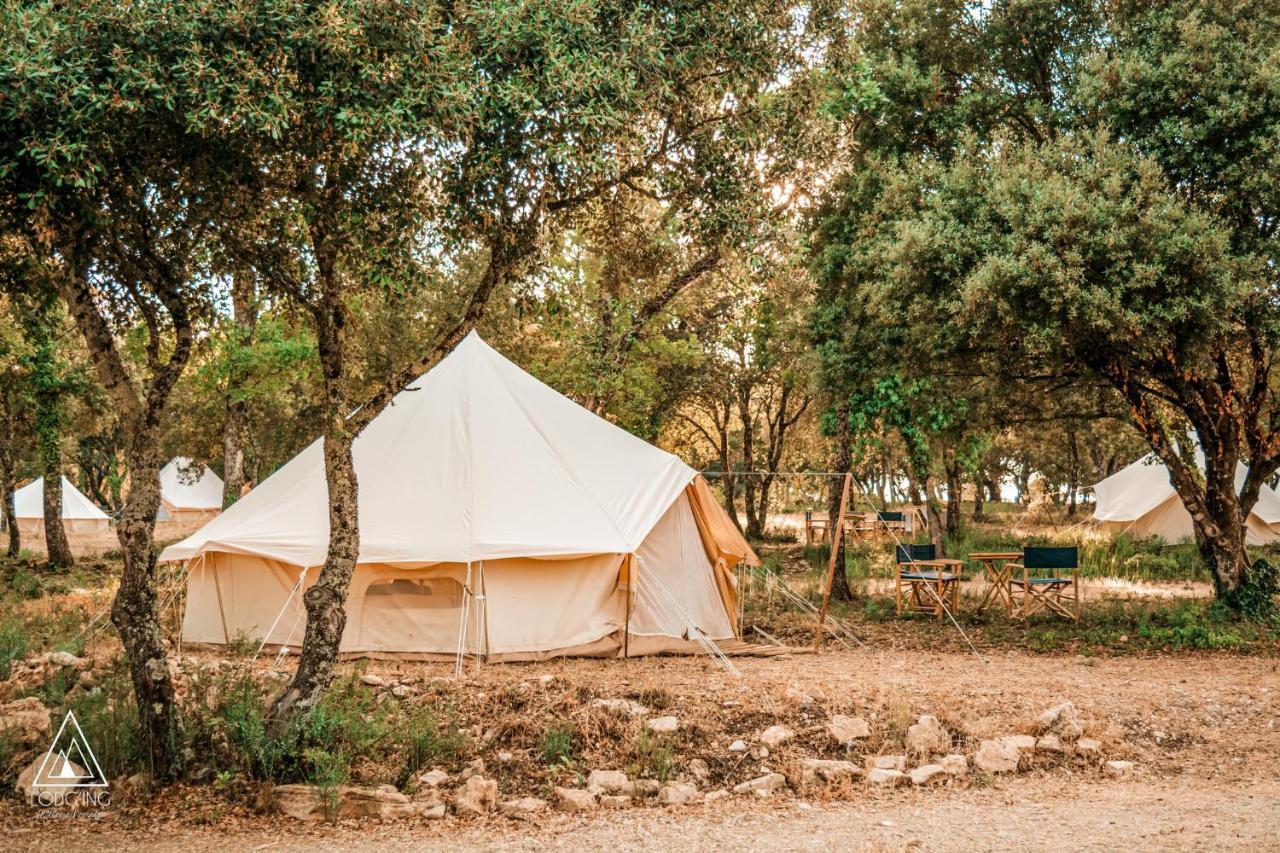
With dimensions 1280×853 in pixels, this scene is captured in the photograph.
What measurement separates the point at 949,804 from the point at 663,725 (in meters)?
1.91

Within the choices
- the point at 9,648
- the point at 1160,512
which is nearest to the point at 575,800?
the point at 9,648

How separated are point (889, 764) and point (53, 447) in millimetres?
16803

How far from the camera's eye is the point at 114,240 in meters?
5.66

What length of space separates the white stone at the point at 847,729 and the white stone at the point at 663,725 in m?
1.07

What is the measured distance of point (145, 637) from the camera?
18.2 feet

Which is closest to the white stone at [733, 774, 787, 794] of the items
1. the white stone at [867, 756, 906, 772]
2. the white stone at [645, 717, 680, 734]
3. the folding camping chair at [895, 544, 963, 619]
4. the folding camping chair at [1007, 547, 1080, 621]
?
the white stone at [867, 756, 906, 772]

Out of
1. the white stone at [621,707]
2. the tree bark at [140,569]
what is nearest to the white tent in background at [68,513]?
the tree bark at [140,569]

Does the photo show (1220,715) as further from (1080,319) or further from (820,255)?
(820,255)

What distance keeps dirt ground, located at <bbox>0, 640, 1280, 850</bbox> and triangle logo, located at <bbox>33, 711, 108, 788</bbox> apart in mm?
206

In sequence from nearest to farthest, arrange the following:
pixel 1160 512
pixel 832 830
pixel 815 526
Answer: pixel 832 830 → pixel 815 526 → pixel 1160 512

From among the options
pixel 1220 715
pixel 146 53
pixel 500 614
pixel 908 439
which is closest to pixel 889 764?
pixel 1220 715

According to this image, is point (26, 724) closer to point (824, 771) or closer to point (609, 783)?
point (609, 783)

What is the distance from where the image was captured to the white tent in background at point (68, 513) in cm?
3042

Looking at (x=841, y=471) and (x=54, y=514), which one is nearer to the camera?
(x=841, y=471)
